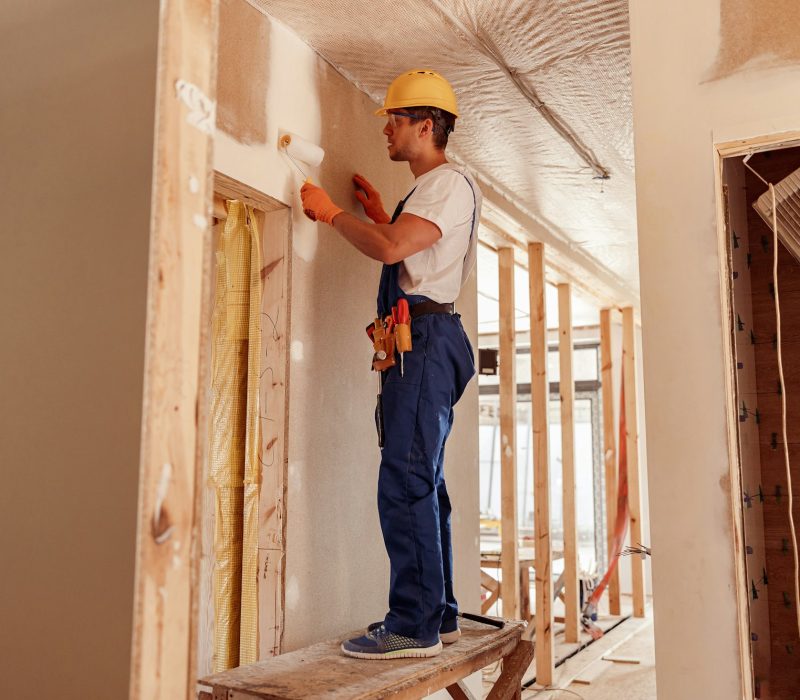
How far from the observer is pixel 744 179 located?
258cm

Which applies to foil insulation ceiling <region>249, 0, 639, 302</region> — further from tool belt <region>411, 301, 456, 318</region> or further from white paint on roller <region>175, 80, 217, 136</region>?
white paint on roller <region>175, 80, 217, 136</region>

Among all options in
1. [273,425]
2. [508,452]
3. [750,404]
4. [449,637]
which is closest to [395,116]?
[273,425]

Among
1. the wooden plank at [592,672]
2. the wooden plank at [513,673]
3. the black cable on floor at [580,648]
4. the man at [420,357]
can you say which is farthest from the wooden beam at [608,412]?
the man at [420,357]

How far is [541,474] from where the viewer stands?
14.3ft

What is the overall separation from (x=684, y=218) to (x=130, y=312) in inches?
48.2

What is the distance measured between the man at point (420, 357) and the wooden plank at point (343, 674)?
64mm

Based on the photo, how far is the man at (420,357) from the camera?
2.05m

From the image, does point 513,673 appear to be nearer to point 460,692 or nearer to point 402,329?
point 460,692

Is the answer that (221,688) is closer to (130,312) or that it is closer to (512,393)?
Answer: (130,312)

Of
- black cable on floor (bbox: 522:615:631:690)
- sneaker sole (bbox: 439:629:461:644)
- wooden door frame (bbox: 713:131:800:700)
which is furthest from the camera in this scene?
black cable on floor (bbox: 522:615:631:690)

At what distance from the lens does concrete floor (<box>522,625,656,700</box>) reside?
146 inches

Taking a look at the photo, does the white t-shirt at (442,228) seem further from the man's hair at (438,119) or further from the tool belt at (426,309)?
the man's hair at (438,119)

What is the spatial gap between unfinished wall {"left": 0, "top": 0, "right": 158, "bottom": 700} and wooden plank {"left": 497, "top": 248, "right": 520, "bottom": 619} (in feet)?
10.3

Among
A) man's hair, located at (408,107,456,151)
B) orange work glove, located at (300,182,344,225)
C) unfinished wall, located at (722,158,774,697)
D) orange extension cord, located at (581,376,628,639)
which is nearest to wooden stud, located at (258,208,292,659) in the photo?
orange work glove, located at (300,182,344,225)
